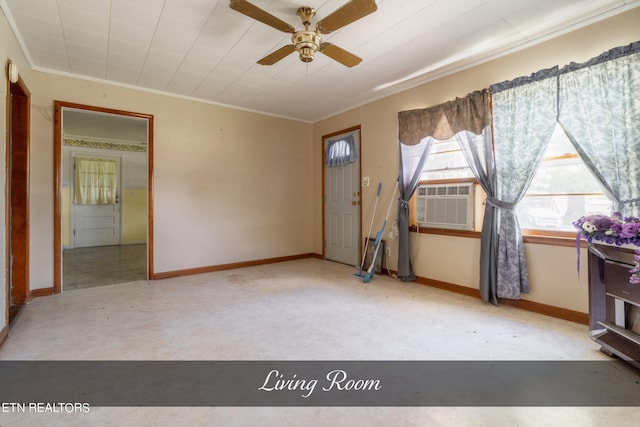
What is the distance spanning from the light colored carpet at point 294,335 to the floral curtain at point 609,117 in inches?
48.8

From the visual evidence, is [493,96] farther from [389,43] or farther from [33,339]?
[33,339]

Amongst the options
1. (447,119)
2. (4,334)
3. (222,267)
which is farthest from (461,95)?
(4,334)

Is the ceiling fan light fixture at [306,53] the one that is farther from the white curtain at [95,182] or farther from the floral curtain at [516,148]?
the white curtain at [95,182]

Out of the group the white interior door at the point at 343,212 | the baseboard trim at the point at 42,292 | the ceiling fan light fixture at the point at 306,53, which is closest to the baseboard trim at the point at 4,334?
the baseboard trim at the point at 42,292

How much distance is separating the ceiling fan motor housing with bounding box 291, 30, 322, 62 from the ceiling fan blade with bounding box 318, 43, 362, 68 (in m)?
0.11

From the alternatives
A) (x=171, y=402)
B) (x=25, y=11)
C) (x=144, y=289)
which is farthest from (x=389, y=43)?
(x=144, y=289)

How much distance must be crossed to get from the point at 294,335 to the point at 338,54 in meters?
2.37

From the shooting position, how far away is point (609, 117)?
2354 mm

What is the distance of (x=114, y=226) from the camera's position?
7.20 m

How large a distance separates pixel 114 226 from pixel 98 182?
1091mm

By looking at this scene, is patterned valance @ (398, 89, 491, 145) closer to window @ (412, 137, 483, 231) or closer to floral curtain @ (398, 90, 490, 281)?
floral curtain @ (398, 90, 490, 281)

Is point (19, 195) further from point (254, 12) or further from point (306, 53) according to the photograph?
point (306, 53)

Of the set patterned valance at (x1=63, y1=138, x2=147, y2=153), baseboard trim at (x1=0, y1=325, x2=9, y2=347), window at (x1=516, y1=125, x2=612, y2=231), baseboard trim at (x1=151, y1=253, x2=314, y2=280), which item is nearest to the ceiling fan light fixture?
window at (x1=516, y1=125, x2=612, y2=231)

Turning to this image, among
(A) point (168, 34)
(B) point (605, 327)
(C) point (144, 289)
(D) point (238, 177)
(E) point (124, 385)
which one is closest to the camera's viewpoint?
(E) point (124, 385)
